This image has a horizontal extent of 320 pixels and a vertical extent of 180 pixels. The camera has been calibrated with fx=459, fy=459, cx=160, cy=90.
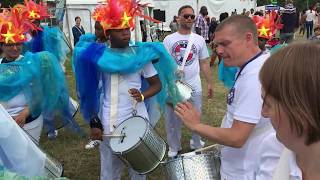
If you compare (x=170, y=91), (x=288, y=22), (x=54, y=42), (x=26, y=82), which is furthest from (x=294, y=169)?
(x=288, y=22)

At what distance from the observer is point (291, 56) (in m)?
1.26

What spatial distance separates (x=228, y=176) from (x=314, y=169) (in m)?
1.44

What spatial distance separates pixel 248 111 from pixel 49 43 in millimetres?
5880

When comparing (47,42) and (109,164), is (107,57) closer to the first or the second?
(109,164)

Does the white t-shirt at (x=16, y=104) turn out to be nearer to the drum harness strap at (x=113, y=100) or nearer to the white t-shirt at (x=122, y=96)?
the white t-shirt at (x=122, y=96)

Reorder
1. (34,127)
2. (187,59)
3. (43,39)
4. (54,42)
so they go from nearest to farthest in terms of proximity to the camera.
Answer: (34,127), (187,59), (43,39), (54,42)

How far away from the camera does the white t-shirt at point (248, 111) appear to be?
2418mm

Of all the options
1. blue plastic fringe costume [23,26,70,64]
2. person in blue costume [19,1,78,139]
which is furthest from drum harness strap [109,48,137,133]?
blue plastic fringe costume [23,26,70,64]

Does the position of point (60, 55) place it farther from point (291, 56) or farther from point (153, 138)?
point (291, 56)

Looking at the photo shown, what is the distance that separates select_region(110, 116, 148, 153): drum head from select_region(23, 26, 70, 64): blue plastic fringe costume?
3932mm

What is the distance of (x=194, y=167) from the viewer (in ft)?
10.8

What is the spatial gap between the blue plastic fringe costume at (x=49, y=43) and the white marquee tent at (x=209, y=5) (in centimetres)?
2114

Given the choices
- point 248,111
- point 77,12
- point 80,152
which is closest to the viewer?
point 248,111

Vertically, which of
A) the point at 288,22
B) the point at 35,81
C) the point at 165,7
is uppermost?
the point at 165,7
